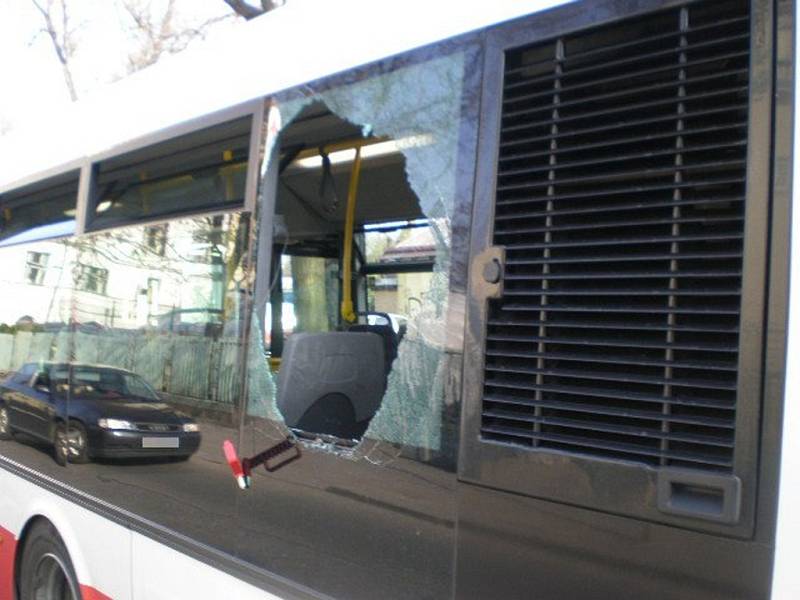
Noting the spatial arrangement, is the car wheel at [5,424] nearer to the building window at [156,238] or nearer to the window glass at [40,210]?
the window glass at [40,210]

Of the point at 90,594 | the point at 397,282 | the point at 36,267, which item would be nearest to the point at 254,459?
the point at 90,594

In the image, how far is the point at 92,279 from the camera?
3.32m

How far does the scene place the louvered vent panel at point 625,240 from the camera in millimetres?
1360

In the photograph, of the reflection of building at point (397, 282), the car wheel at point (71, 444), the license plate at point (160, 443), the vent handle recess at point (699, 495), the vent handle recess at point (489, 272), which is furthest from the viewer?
the car wheel at point (71, 444)

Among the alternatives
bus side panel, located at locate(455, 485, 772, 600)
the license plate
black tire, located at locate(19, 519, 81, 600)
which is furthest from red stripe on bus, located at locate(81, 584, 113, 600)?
bus side panel, located at locate(455, 485, 772, 600)

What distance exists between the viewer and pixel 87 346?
3367mm

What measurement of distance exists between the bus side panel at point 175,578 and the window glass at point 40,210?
154 cm

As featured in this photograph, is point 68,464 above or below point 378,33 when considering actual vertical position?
below

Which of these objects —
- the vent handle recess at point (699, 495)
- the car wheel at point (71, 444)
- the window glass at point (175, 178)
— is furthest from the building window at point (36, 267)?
the vent handle recess at point (699, 495)

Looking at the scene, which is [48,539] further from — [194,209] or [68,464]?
[194,209]

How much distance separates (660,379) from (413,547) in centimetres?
76

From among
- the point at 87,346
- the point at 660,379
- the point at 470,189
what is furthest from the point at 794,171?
the point at 87,346

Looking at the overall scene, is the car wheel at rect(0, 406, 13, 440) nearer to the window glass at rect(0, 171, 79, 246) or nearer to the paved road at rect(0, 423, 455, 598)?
the window glass at rect(0, 171, 79, 246)

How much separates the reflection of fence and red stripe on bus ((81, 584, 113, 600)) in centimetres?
93
